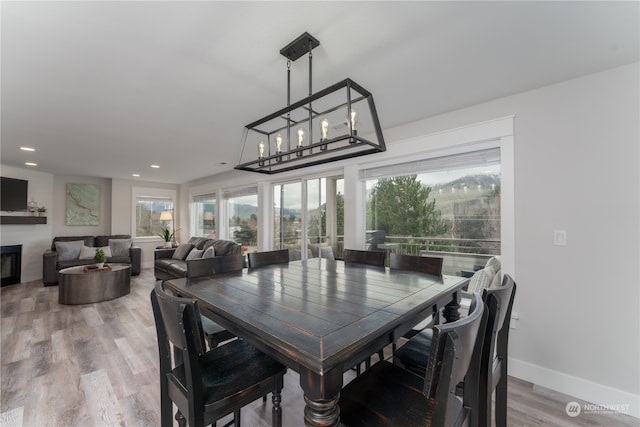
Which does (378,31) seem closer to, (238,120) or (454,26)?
(454,26)

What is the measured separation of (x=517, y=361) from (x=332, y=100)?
2783 mm

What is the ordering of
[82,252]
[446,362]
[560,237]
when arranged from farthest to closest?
[82,252] < [560,237] < [446,362]

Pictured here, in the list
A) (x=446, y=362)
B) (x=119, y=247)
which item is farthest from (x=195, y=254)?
(x=446, y=362)

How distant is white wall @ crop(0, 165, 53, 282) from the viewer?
209 inches

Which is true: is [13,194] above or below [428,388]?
above

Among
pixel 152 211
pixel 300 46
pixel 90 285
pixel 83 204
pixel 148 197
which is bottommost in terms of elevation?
pixel 90 285

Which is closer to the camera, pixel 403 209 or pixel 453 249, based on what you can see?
pixel 453 249

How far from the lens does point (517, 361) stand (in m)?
2.32

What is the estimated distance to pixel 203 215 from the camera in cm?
723

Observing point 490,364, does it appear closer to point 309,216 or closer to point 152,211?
point 309,216

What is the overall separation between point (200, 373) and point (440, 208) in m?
2.71

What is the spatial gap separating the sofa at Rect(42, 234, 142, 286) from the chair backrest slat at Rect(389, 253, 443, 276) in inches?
238

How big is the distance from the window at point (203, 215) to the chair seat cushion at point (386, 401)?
588cm

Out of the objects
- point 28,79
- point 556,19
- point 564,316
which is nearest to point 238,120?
point 28,79
